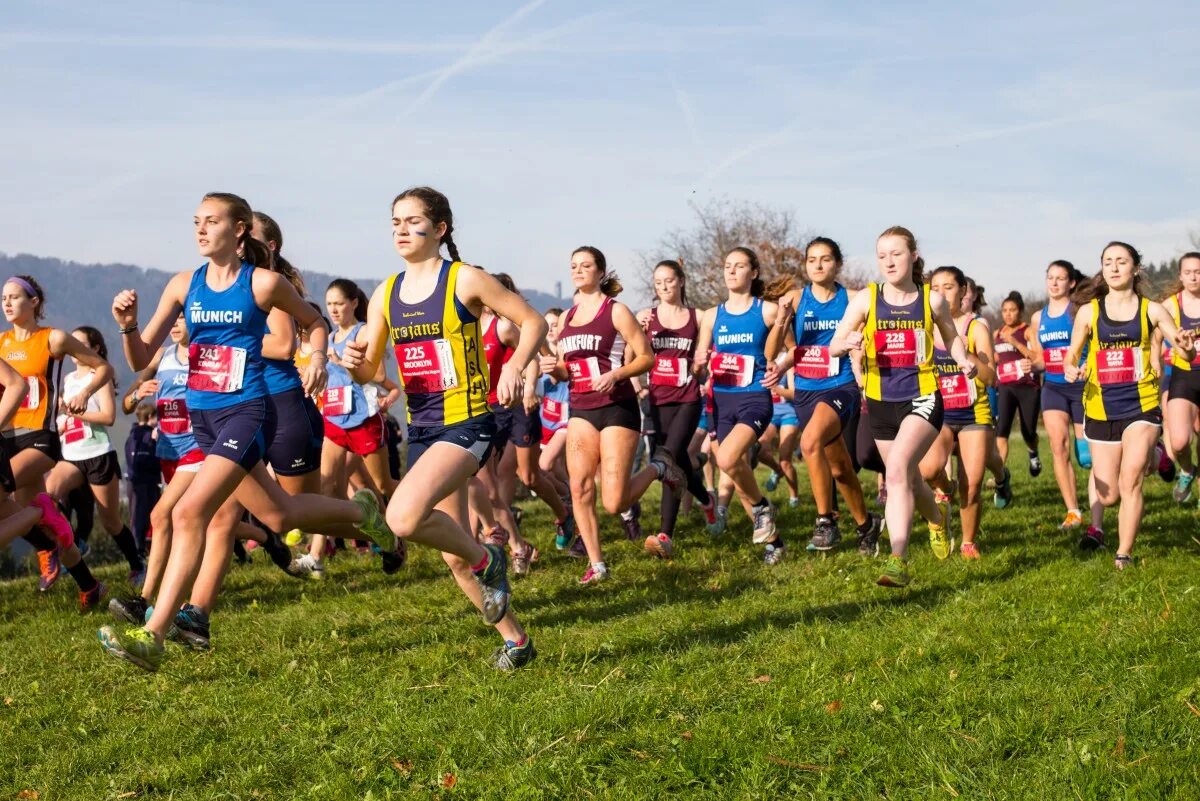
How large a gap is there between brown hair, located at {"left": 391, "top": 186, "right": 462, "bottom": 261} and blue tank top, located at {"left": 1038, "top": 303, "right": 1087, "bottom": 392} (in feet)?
24.0

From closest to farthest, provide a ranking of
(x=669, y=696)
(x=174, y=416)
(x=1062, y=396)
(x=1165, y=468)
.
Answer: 1. (x=669, y=696)
2. (x=174, y=416)
3. (x=1062, y=396)
4. (x=1165, y=468)

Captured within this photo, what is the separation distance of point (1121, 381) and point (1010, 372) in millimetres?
5670

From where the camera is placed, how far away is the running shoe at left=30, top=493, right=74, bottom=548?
27.4ft

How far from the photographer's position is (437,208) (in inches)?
228

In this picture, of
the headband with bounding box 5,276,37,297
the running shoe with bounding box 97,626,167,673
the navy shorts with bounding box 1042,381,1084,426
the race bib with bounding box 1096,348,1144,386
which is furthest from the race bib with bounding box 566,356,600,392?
the navy shorts with bounding box 1042,381,1084,426

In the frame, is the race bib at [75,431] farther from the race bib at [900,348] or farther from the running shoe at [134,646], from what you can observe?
the race bib at [900,348]

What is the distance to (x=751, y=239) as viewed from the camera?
49.0 m

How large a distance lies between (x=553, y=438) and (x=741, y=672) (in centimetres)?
A: 611

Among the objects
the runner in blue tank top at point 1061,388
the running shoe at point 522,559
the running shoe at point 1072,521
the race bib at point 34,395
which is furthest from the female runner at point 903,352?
the race bib at point 34,395

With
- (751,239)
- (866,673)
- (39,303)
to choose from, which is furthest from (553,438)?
(751,239)

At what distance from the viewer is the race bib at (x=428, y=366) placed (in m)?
5.61

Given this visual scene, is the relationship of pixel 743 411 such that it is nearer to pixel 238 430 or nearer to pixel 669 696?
pixel 238 430

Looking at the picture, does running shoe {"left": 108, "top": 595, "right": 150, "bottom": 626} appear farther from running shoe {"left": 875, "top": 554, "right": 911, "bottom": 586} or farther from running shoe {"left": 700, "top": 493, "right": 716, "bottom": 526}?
running shoe {"left": 700, "top": 493, "right": 716, "bottom": 526}

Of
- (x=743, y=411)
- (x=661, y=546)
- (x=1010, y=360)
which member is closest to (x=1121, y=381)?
(x=743, y=411)
